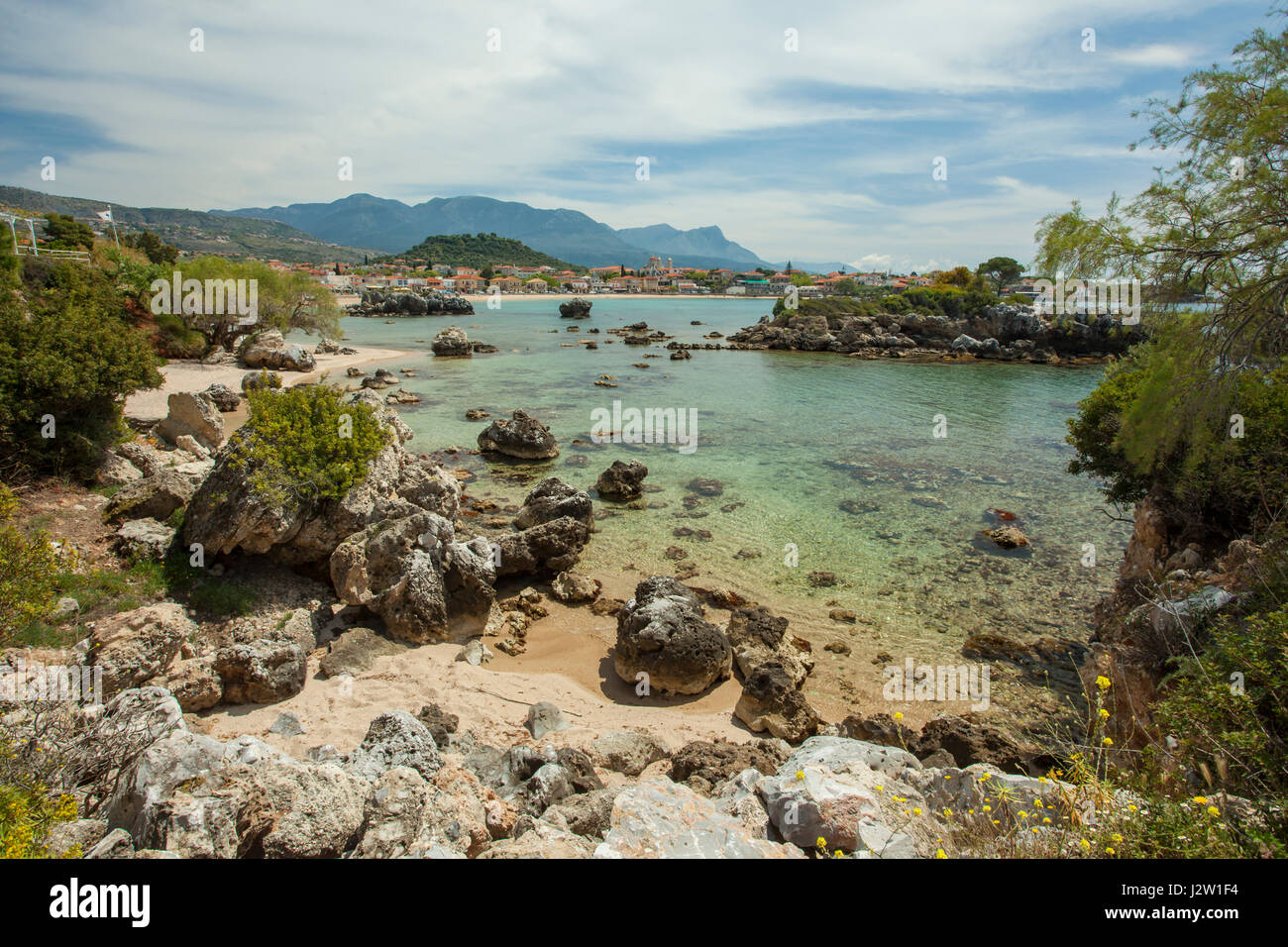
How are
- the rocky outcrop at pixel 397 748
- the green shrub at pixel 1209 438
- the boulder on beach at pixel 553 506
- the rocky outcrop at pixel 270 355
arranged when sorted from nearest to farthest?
the rocky outcrop at pixel 397 748 → the green shrub at pixel 1209 438 → the boulder on beach at pixel 553 506 → the rocky outcrop at pixel 270 355

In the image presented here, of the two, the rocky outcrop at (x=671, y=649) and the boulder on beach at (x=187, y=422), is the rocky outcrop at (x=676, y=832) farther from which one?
the boulder on beach at (x=187, y=422)

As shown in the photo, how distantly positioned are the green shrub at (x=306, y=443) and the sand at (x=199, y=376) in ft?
30.9

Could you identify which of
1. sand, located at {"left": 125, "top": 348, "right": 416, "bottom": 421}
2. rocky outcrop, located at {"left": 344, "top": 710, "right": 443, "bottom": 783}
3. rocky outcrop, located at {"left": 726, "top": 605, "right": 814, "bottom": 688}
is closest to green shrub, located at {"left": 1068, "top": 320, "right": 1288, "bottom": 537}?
rocky outcrop, located at {"left": 726, "top": 605, "right": 814, "bottom": 688}

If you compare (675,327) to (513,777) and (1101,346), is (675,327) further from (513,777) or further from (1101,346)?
(513,777)

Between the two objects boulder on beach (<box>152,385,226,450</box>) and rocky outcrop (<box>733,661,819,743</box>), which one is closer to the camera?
rocky outcrop (<box>733,661,819,743</box>)

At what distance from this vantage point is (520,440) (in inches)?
943

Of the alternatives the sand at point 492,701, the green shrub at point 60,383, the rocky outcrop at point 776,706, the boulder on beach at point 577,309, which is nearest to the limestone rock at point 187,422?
the green shrub at point 60,383

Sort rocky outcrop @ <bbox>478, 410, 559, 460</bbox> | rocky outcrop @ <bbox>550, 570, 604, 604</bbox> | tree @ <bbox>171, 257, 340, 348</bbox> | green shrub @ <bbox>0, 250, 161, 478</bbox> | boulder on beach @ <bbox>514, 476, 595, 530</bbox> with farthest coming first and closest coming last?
tree @ <bbox>171, 257, 340, 348</bbox>, rocky outcrop @ <bbox>478, 410, 559, 460</bbox>, boulder on beach @ <bbox>514, 476, 595, 530</bbox>, rocky outcrop @ <bbox>550, 570, 604, 604</bbox>, green shrub @ <bbox>0, 250, 161, 478</bbox>

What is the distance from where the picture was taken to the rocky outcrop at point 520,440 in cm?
2392

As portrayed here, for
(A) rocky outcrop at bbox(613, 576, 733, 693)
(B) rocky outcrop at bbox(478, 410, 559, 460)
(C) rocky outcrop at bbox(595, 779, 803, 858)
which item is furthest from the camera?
(B) rocky outcrop at bbox(478, 410, 559, 460)

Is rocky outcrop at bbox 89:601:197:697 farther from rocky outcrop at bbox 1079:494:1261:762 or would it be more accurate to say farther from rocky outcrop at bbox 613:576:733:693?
rocky outcrop at bbox 1079:494:1261:762

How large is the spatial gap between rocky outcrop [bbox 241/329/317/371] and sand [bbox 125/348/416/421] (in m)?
0.88

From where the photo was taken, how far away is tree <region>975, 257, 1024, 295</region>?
347 ft

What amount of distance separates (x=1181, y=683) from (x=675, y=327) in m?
91.8
